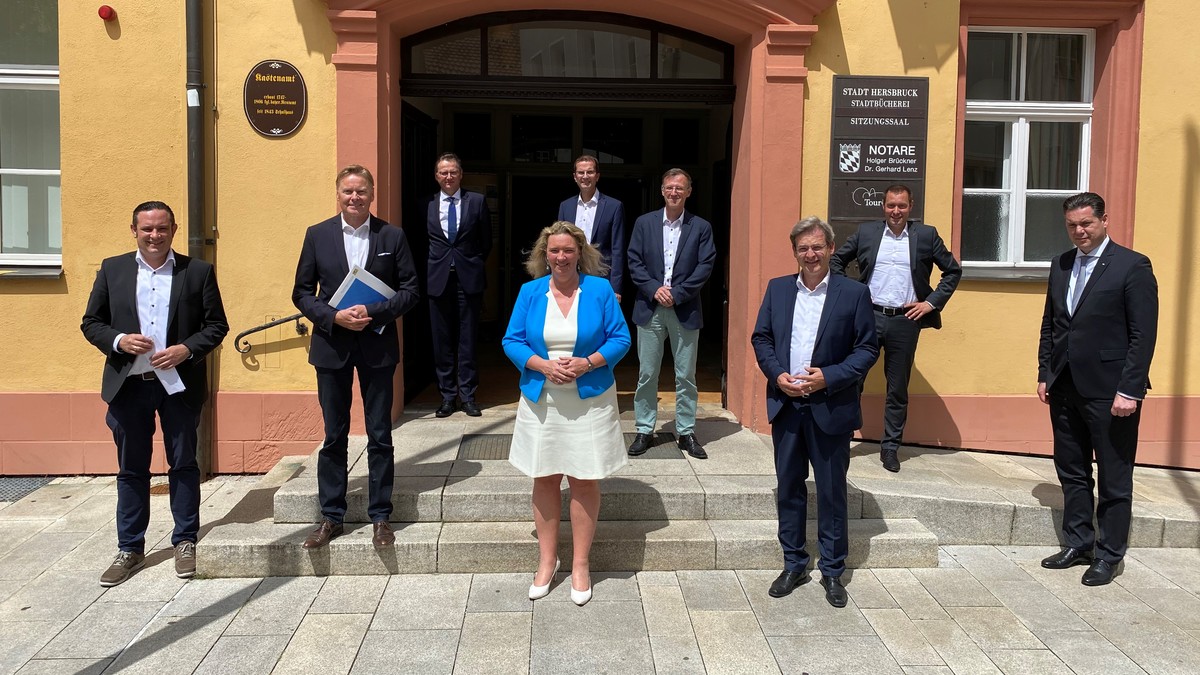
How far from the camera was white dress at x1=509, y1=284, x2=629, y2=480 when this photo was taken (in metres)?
4.19

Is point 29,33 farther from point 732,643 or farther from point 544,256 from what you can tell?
point 732,643

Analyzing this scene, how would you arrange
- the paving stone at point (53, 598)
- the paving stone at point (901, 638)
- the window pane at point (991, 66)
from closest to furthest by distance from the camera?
the paving stone at point (901, 638), the paving stone at point (53, 598), the window pane at point (991, 66)

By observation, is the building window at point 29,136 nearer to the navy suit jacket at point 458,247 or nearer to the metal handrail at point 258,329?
the metal handrail at point 258,329

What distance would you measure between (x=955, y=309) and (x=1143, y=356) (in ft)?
6.98

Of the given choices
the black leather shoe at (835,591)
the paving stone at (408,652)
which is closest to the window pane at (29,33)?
the paving stone at (408,652)

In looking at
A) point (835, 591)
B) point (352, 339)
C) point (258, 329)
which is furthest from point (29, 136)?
point (835, 591)

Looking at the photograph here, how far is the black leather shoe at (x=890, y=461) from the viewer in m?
5.89

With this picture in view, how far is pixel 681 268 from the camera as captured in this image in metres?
5.77

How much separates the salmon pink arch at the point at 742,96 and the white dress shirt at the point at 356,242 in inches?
67.1

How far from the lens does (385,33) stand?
6.33 m

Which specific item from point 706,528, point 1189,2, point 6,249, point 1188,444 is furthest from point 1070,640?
point 6,249

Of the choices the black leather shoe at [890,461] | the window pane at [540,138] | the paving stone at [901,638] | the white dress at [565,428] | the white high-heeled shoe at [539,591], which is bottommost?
the paving stone at [901,638]

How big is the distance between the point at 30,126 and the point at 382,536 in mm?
4453

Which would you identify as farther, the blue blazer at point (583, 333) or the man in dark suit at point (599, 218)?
the man in dark suit at point (599, 218)
